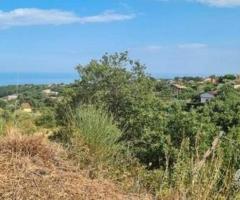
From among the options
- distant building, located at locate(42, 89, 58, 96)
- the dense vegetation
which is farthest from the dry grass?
distant building, located at locate(42, 89, 58, 96)

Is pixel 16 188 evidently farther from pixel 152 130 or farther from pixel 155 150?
pixel 152 130

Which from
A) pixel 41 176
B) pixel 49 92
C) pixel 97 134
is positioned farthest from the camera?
pixel 49 92

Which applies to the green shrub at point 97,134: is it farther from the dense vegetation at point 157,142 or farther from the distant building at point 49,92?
the distant building at point 49,92

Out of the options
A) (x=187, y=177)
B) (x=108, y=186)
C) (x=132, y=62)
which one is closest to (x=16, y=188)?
(x=108, y=186)

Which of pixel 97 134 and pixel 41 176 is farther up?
pixel 97 134

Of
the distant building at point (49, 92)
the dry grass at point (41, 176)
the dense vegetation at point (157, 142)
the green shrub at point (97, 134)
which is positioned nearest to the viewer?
the dry grass at point (41, 176)

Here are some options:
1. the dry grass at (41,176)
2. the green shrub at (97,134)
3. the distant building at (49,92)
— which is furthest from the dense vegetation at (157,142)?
the distant building at (49,92)

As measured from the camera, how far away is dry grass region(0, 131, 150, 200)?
5301 mm

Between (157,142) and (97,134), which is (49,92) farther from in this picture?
(97,134)

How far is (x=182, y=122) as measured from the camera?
846cm

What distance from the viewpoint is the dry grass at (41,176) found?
17.4ft

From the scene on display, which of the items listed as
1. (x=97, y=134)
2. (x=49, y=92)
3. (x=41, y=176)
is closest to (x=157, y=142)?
(x=97, y=134)

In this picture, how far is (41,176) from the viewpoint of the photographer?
18.7 ft

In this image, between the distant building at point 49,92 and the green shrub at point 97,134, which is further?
the distant building at point 49,92
